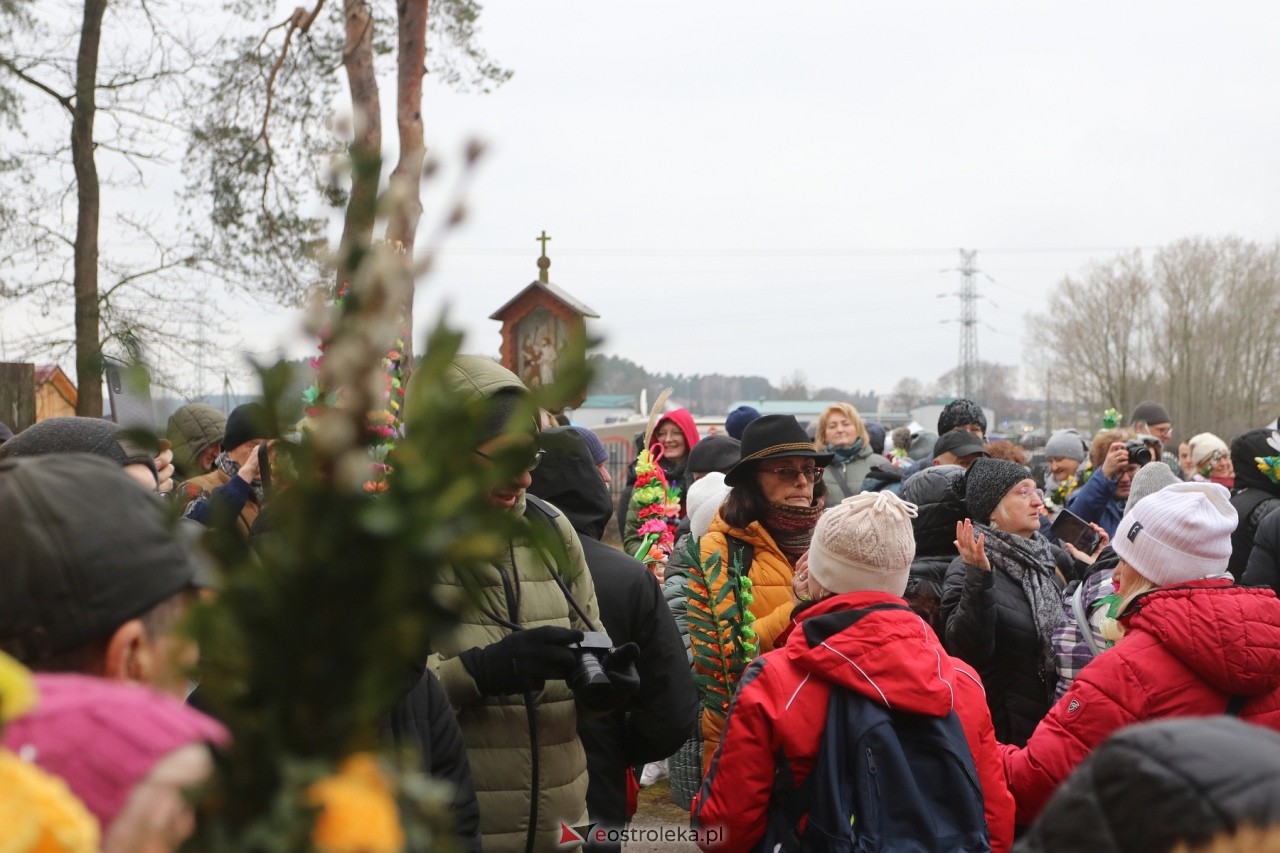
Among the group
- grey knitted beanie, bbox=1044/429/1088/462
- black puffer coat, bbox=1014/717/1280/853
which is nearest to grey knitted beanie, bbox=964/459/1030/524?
black puffer coat, bbox=1014/717/1280/853

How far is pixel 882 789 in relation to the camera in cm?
258

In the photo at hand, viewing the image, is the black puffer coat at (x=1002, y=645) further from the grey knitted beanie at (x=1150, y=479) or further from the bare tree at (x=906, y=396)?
the bare tree at (x=906, y=396)

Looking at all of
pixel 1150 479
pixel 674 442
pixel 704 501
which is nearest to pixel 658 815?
pixel 704 501

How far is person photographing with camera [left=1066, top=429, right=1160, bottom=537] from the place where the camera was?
636 cm

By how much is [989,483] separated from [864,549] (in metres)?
1.75

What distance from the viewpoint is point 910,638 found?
2.74m

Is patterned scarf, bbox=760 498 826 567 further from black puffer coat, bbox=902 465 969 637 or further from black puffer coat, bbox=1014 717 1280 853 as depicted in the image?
black puffer coat, bbox=1014 717 1280 853

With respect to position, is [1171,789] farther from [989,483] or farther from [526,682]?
[989,483]

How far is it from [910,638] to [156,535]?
1.95 metres

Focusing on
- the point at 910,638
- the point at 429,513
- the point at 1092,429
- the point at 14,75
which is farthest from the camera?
the point at 1092,429

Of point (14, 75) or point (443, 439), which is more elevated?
point (14, 75)

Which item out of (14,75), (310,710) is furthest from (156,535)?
(14,75)

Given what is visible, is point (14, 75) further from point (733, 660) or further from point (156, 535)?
point (156, 535)

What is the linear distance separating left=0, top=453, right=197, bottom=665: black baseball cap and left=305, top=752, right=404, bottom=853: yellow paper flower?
544 millimetres
